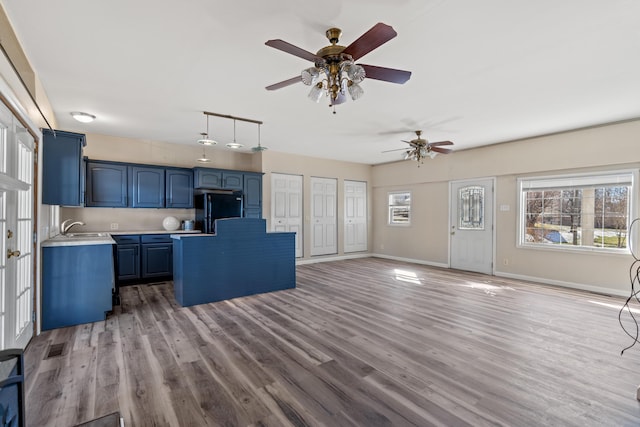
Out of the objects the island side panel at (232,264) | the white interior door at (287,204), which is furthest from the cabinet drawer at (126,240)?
the white interior door at (287,204)

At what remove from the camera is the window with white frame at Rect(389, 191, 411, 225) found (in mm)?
8102

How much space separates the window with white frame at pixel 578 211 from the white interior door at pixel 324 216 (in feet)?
13.8

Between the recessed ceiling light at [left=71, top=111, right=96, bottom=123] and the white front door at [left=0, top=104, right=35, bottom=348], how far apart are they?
1.62 m

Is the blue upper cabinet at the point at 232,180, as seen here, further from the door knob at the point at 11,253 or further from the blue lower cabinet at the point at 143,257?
the door knob at the point at 11,253

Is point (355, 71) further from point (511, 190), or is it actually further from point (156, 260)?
point (511, 190)

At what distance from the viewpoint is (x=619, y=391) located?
2166mm

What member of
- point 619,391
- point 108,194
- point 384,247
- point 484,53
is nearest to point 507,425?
point 619,391

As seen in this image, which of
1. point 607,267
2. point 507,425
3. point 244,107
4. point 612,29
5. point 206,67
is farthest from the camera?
point 607,267

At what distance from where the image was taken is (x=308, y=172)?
764cm

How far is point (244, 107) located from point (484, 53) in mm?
2920

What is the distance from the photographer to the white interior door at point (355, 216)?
845 cm

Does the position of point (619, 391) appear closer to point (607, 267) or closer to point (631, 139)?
point (607, 267)

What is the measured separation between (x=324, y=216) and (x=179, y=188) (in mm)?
3544

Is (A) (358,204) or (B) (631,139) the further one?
(A) (358,204)
